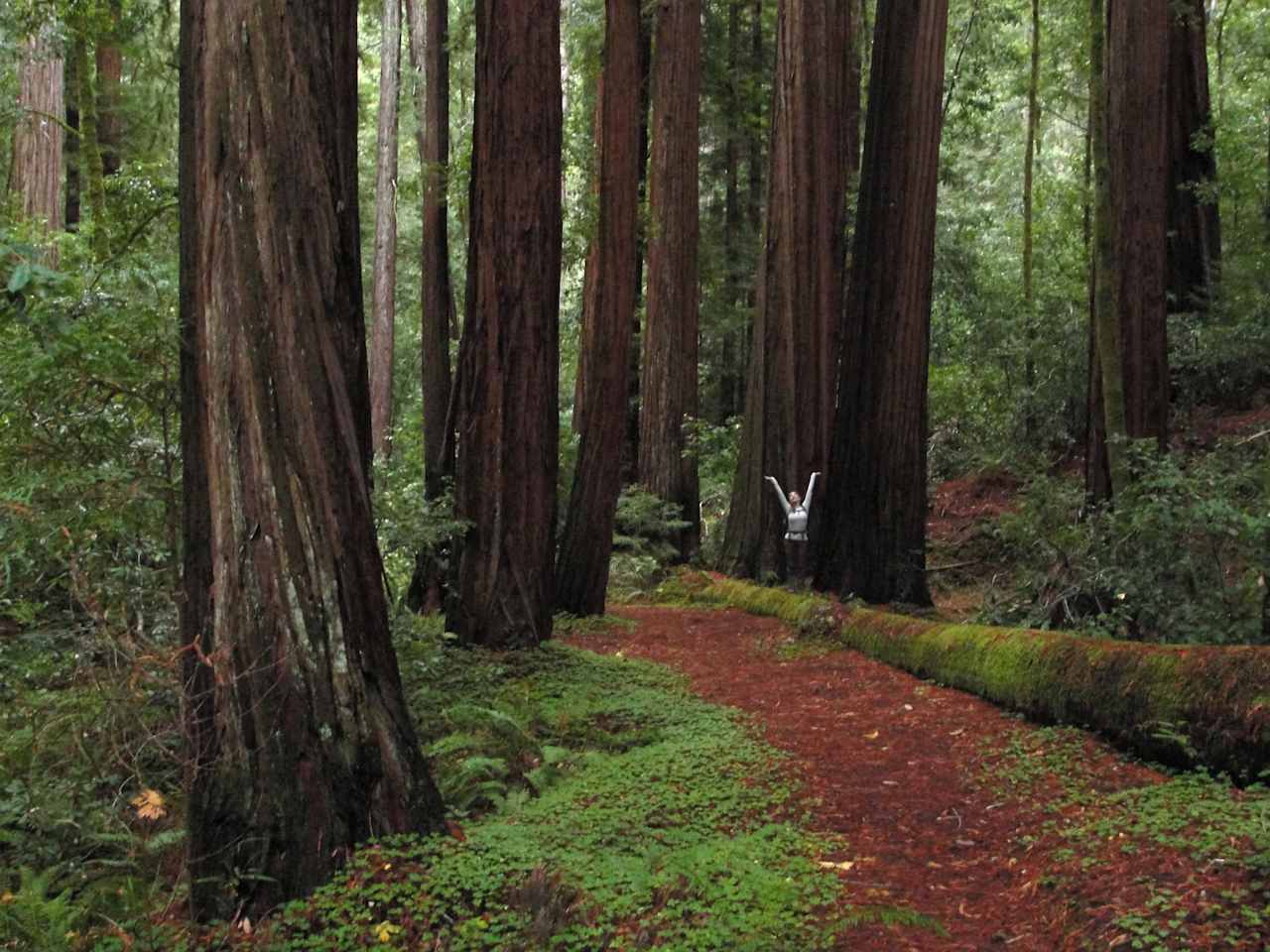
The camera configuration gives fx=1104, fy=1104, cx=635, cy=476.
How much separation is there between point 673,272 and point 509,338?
25.7ft

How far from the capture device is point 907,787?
233 inches

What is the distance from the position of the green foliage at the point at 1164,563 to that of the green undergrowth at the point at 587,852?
9.49ft

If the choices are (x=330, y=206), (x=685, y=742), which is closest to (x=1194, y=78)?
(x=685, y=742)

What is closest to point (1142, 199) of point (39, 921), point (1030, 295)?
point (39, 921)

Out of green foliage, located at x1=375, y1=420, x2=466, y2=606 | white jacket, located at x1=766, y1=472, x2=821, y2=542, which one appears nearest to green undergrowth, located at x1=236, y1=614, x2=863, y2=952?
green foliage, located at x1=375, y1=420, x2=466, y2=606

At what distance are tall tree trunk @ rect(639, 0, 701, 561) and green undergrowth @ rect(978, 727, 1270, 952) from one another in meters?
11.5

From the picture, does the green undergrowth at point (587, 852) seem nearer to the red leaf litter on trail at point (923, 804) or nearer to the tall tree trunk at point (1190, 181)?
the red leaf litter on trail at point (923, 804)

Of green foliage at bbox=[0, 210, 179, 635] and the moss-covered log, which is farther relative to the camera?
green foliage at bbox=[0, 210, 179, 635]

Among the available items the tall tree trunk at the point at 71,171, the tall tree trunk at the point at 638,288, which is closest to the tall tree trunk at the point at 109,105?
A: the tall tree trunk at the point at 71,171

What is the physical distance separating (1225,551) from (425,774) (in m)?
5.96

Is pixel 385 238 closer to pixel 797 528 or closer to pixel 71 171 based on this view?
pixel 71 171

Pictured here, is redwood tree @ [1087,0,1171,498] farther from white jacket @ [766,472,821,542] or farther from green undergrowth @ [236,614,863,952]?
green undergrowth @ [236,614,863,952]

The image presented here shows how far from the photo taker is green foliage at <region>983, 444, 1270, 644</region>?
23.3 feet

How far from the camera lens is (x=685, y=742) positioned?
664cm
